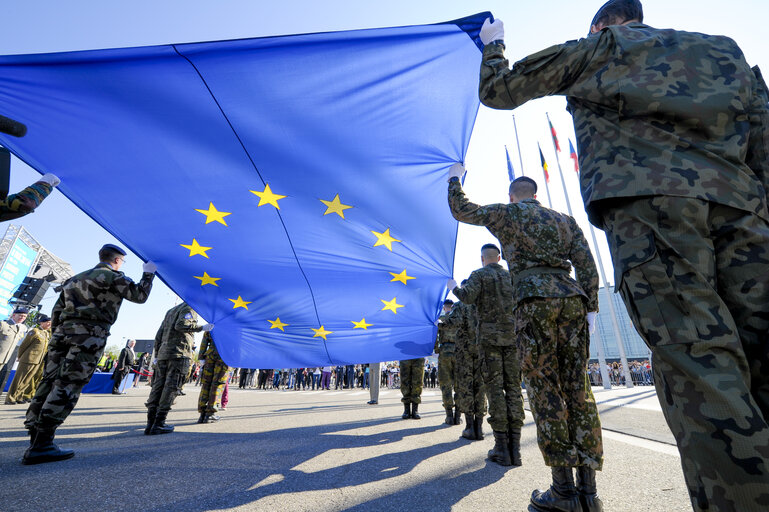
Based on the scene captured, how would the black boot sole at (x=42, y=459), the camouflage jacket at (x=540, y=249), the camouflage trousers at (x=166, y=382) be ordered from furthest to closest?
the camouflage trousers at (x=166, y=382) < the black boot sole at (x=42, y=459) < the camouflage jacket at (x=540, y=249)

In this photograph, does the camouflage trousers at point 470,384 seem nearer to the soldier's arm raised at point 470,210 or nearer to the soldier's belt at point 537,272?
the soldier's belt at point 537,272

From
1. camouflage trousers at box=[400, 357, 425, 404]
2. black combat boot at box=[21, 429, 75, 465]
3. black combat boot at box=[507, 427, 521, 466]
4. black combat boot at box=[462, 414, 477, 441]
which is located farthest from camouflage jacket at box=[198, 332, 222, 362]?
black combat boot at box=[507, 427, 521, 466]

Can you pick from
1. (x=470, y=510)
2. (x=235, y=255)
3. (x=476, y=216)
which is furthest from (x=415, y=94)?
(x=470, y=510)

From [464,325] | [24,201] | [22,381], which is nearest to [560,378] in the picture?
[464,325]

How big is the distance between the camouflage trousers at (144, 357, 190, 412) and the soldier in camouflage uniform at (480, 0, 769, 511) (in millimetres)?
5399

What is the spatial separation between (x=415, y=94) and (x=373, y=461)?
127 inches

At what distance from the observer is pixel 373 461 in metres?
3.05

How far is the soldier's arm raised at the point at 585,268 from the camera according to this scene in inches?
97.9

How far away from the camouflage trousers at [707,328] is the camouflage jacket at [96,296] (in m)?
4.25

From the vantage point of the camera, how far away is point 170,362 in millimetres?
5137

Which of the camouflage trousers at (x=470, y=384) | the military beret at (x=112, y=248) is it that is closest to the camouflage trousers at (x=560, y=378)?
the camouflage trousers at (x=470, y=384)

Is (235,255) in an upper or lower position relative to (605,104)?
upper

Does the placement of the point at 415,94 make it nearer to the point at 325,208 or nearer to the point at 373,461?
the point at 325,208

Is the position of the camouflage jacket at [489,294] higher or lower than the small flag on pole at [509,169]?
lower
